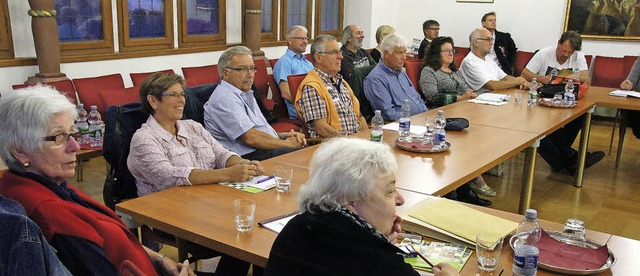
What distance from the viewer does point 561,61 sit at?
645 cm

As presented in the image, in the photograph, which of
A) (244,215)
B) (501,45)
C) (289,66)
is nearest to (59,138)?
(244,215)

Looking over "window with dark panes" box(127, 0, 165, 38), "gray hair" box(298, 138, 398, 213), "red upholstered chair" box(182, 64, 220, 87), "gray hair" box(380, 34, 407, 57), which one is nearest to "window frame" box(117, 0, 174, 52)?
"window with dark panes" box(127, 0, 165, 38)

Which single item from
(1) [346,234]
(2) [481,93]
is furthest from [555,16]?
(1) [346,234]

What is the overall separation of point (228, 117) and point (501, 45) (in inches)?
229

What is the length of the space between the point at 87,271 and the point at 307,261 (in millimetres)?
710

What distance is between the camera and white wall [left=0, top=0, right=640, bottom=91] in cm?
676

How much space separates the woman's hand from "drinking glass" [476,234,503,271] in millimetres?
151

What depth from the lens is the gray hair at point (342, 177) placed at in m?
1.70

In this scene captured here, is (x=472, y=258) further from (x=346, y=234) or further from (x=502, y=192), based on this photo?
(x=502, y=192)

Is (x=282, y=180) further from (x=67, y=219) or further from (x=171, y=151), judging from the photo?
(x=67, y=219)

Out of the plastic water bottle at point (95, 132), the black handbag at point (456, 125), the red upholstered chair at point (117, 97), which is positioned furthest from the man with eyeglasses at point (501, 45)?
the plastic water bottle at point (95, 132)

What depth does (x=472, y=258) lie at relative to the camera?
207 cm

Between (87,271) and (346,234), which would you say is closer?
(346,234)

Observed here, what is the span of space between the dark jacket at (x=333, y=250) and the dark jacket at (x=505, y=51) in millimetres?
7323
